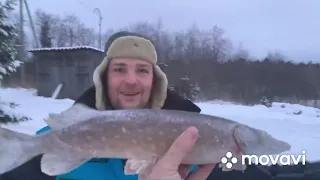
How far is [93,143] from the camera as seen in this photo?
141 cm

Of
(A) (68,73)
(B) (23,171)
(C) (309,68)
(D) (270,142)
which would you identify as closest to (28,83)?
(A) (68,73)

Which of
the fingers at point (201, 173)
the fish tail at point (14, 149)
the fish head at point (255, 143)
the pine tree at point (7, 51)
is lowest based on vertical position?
the pine tree at point (7, 51)

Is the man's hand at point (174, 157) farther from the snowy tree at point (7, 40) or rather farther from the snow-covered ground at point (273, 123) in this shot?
the snowy tree at point (7, 40)

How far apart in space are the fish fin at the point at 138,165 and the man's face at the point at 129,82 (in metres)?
0.75

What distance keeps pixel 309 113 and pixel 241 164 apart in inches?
613

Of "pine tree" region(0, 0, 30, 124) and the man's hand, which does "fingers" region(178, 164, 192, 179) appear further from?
"pine tree" region(0, 0, 30, 124)

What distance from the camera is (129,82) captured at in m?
2.15

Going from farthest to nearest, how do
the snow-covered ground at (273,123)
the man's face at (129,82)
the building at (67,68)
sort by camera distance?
the building at (67,68) → the snow-covered ground at (273,123) → the man's face at (129,82)

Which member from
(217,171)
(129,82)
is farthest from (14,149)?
(217,171)

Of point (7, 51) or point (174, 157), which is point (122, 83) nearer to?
point (174, 157)

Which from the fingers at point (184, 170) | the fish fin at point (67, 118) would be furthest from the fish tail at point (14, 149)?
the fingers at point (184, 170)

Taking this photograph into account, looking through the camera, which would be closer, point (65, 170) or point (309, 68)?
point (65, 170)

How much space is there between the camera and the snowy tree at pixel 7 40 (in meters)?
7.56

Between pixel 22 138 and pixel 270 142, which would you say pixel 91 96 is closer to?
pixel 22 138
